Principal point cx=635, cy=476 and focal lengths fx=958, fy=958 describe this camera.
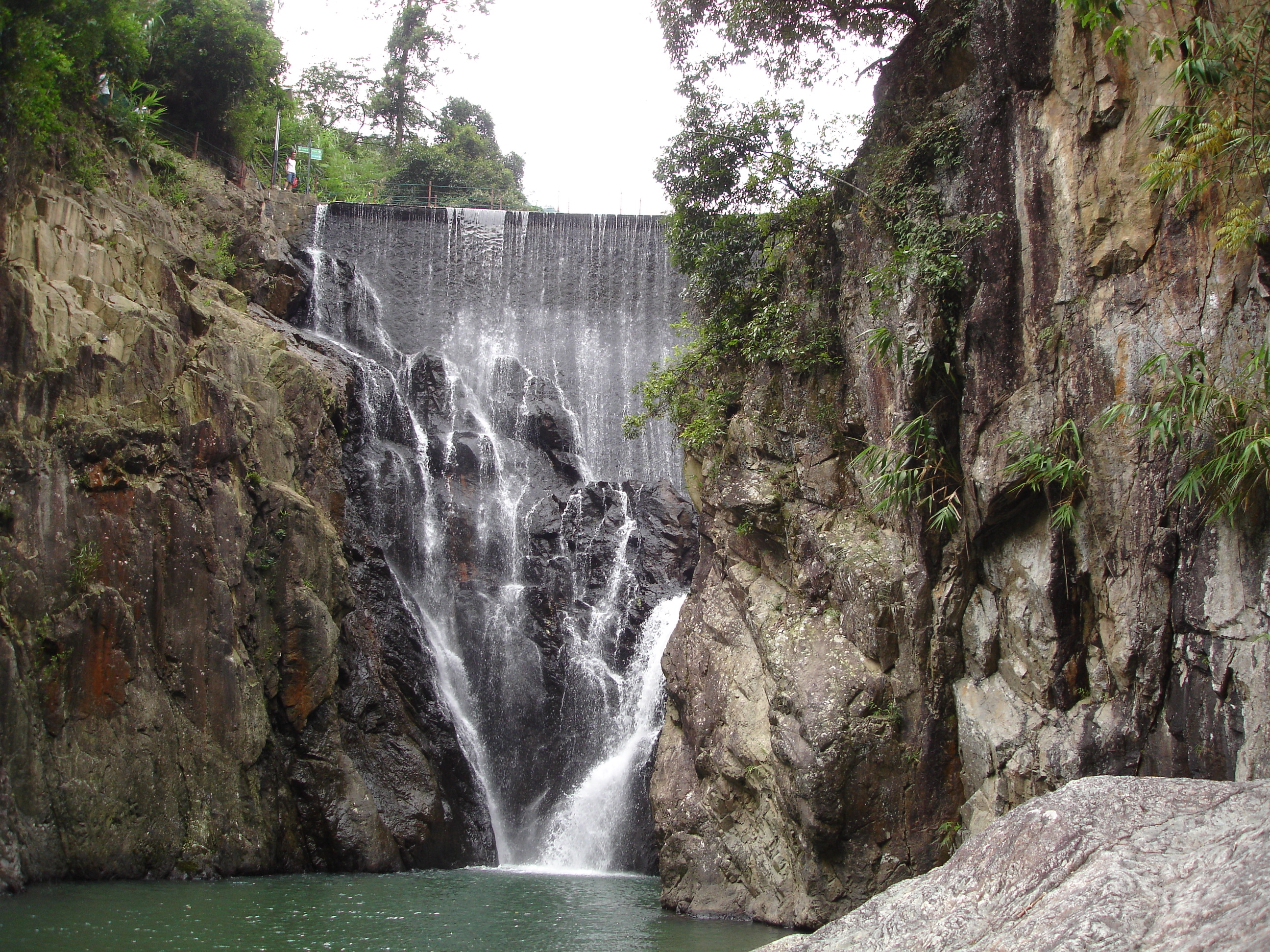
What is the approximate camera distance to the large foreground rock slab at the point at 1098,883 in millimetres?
4703

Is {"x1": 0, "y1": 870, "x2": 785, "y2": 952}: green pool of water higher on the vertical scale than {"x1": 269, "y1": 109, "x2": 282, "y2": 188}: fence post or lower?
lower

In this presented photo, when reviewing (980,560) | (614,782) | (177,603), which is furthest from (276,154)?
(980,560)

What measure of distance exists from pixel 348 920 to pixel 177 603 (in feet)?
18.5

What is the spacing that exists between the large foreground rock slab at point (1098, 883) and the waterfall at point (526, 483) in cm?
1170

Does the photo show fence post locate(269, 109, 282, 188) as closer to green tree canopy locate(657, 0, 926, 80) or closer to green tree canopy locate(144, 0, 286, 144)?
green tree canopy locate(144, 0, 286, 144)

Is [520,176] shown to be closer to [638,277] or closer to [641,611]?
[638,277]

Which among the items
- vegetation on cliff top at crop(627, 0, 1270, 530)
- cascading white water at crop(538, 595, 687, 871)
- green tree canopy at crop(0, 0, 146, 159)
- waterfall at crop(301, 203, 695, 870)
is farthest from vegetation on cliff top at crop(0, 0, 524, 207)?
cascading white water at crop(538, 595, 687, 871)

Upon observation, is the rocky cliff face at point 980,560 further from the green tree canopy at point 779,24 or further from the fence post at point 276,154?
the fence post at point 276,154

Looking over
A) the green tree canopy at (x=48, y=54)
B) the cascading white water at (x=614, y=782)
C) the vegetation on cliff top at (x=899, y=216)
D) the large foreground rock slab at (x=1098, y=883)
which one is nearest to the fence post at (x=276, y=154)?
the green tree canopy at (x=48, y=54)

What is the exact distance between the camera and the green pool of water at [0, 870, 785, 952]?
995cm

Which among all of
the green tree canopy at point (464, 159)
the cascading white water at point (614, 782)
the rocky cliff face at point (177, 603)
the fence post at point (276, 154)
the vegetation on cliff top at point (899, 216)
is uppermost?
the green tree canopy at point (464, 159)

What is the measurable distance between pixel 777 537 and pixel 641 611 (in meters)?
6.45

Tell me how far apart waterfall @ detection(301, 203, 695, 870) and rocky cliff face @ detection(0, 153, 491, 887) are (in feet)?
4.96

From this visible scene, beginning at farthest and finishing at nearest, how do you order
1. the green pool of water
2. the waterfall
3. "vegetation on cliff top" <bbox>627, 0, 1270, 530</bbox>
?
1. the waterfall
2. the green pool of water
3. "vegetation on cliff top" <bbox>627, 0, 1270, 530</bbox>
